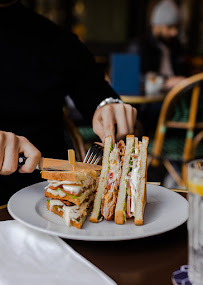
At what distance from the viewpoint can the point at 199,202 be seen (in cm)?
57

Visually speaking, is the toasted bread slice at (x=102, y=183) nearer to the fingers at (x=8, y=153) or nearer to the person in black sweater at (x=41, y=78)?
the fingers at (x=8, y=153)

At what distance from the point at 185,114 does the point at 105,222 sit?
1921 mm

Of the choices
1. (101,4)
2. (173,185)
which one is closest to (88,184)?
(173,185)

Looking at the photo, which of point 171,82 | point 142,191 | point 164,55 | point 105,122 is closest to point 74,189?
point 142,191

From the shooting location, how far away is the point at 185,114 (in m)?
2.61

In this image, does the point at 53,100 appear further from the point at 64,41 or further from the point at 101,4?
the point at 101,4

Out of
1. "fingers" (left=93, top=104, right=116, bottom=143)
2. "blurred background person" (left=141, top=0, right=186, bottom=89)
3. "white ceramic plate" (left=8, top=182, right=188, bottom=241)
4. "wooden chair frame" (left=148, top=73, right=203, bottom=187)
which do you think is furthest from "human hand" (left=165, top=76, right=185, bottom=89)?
"white ceramic plate" (left=8, top=182, right=188, bottom=241)

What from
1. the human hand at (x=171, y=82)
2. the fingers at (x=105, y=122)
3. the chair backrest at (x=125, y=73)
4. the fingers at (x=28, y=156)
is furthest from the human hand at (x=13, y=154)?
the human hand at (x=171, y=82)

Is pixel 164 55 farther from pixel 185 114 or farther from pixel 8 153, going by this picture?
pixel 8 153

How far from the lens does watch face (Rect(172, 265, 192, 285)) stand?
1.89 ft

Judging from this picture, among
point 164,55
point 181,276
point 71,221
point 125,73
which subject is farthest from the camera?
point 164,55

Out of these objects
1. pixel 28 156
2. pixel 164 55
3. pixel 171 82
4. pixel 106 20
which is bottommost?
pixel 28 156

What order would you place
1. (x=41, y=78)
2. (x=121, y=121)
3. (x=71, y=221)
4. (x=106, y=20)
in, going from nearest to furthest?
1. (x=71, y=221)
2. (x=121, y=121)
3. (x=41, y=78)
4. (x=106, y=20)

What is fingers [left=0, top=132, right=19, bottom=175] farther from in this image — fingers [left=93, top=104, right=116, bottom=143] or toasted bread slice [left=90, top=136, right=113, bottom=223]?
fingers [left=93, top=104, right=116, bottom=143]
